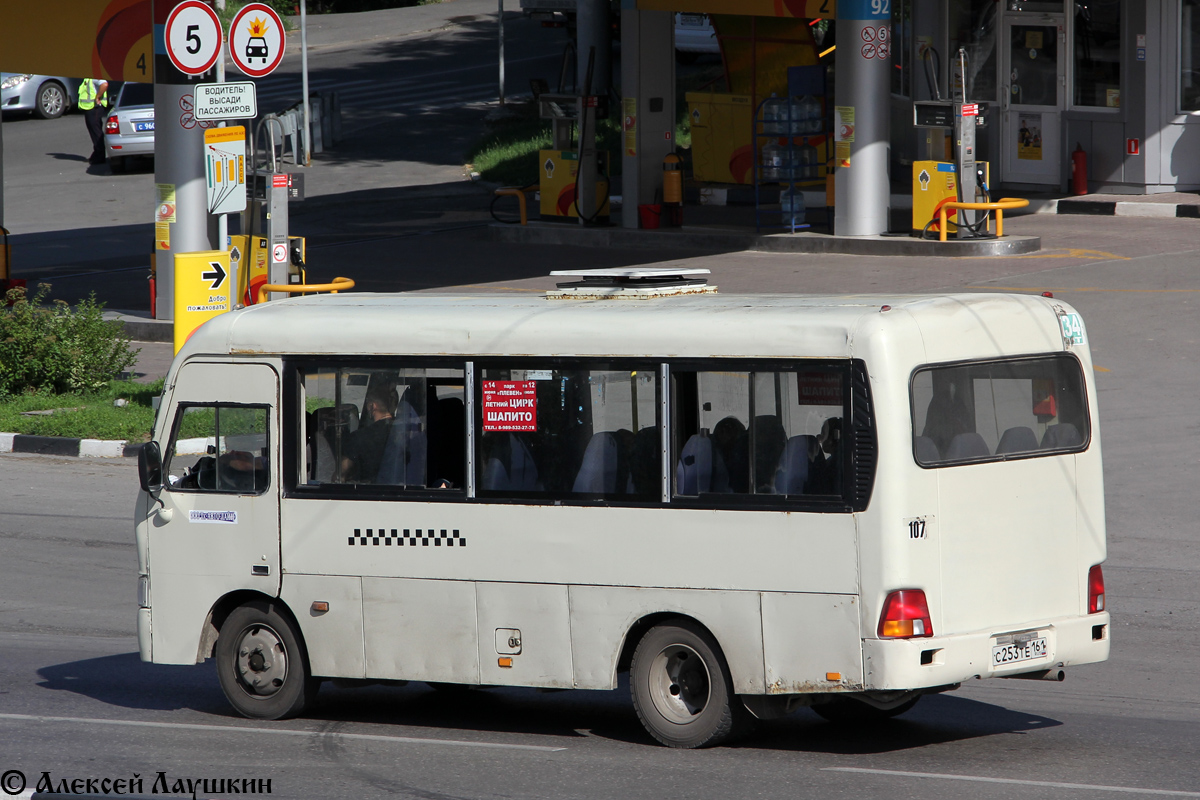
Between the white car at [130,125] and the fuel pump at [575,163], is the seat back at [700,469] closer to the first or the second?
the fuel pump at [575,163]

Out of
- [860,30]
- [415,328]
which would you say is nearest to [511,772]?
[415,328]

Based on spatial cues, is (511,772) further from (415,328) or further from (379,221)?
(379,221)

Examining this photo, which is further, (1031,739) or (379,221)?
(379,221)

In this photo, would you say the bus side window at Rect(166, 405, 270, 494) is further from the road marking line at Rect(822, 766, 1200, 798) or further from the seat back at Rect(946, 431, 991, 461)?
the seat back at Rect(946, 431, 991, 461)

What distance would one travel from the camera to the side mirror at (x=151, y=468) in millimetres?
8258

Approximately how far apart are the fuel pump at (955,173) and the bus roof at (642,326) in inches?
571

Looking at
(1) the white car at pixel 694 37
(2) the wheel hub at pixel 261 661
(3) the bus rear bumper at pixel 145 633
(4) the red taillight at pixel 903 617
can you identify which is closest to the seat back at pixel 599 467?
(4) the red taillight at pixel 903 617

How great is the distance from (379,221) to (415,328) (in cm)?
2251

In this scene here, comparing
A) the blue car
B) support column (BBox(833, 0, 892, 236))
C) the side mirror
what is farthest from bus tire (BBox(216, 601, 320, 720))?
the blue car

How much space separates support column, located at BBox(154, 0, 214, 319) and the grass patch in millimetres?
3080

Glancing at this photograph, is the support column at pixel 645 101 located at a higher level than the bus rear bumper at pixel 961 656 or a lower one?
higher

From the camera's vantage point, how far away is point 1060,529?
746 centimetres

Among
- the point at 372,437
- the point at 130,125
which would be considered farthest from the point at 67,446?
the point at 130,125

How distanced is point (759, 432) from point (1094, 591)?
1.81 m
